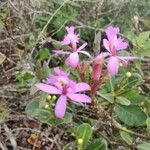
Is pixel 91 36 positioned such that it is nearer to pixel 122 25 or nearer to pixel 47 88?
pixel 122 25

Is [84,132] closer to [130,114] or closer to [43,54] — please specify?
[130,114]

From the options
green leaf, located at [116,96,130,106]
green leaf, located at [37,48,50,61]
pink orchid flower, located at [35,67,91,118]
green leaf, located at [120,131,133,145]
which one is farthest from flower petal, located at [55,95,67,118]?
green leaf, located at [37,48,50,61]

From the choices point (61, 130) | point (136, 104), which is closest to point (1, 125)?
point (61, 130)

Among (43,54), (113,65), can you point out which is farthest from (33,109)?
(43,54)

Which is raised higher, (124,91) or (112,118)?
(124,91)

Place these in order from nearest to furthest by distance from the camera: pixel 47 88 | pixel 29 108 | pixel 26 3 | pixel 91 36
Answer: pixel 47 88 → pixel 29 108 → pixel 26 3 → pixel 91 36

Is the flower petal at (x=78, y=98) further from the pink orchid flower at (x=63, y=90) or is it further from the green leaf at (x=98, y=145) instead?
the green leaf at (x=98, y=145)

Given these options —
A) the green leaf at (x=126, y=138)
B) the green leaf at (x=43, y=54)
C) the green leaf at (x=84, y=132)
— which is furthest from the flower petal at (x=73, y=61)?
the green leaf at (x=43, y=54)
